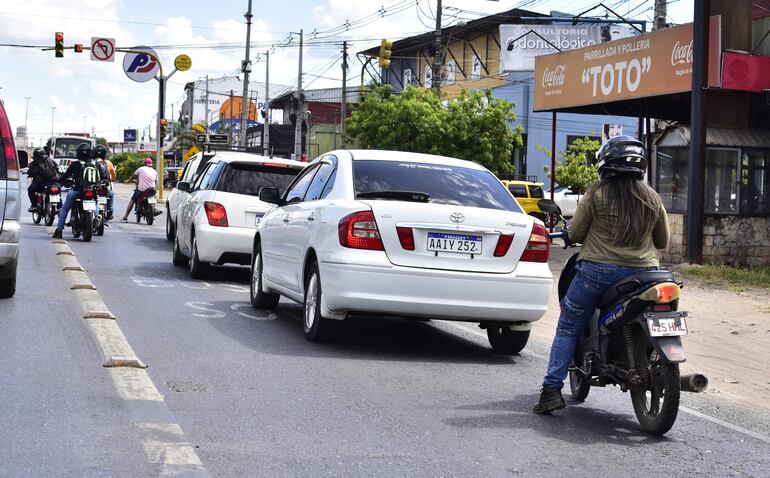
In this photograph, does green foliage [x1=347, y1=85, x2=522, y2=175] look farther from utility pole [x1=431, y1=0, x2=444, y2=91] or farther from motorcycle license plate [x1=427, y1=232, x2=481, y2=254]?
motorcycle license plate [x1=427, y1=232, x2=481, y2=254]

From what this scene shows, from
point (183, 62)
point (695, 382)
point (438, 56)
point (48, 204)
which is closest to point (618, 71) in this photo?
point (48, 204)

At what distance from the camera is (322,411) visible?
680 cm

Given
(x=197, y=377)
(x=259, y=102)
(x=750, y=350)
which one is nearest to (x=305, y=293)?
(x=197, y=377)

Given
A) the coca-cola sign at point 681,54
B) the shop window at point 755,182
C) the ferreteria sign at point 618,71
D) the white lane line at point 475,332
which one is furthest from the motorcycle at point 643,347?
the shop window at point 755,182

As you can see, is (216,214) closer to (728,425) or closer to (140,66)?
(728,425)

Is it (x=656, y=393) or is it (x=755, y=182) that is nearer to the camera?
(x=656, y=393)

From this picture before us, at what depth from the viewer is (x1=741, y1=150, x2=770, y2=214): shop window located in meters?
21.8

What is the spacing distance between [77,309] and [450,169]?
3.79m

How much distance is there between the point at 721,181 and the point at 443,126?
1043 inches

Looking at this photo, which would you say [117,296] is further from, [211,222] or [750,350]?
Result: [750,350]

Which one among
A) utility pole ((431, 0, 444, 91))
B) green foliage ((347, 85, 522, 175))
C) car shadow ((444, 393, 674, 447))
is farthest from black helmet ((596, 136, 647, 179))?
green foliage ((347, 85, 522, 175))

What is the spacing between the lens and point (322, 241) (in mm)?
9320

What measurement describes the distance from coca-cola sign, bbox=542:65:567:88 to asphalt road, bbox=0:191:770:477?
15.2 metres

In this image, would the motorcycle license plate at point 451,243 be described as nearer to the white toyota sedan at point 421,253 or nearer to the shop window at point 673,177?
the white toyota sedan at point 421,253
